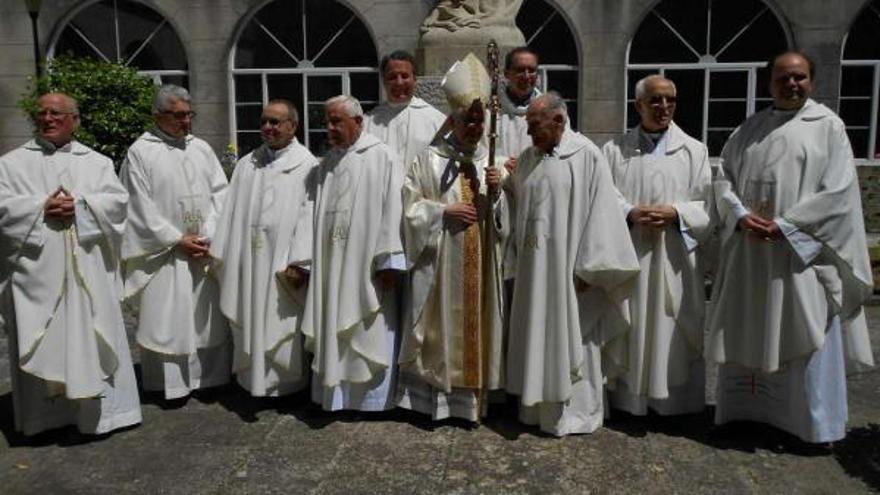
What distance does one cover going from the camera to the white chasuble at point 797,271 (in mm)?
4117

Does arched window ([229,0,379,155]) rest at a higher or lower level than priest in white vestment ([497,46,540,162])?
higher

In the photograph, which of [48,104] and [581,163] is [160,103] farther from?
[581,163]

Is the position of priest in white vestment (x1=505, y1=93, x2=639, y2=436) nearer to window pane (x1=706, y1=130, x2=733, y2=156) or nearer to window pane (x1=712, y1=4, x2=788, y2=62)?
window pane (x1=706, y1=130, x2=733, y2=156)

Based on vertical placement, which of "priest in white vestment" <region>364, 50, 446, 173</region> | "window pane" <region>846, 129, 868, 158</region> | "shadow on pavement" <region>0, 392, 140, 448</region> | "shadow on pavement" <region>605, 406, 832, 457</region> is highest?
"priest in white vestment" <region>364, 50, 446, 173</region>

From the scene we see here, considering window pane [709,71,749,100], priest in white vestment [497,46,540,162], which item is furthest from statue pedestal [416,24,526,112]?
window pane [709,71,749,100]

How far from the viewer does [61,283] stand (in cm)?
437

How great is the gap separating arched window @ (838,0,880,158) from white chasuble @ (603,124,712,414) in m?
9.20

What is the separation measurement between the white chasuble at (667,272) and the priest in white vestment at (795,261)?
7.1 inches

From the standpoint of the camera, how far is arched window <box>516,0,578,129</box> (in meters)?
12.5

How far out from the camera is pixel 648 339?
4.56 m

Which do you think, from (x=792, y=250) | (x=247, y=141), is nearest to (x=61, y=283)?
(x=792, y=250)

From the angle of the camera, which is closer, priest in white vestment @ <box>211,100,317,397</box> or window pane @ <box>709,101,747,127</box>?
priest in white vestment @ <box>211,100,317,397</box>

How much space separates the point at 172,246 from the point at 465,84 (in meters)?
2.18

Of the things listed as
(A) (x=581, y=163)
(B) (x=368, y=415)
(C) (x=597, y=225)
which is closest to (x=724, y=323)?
(C) (x=597, y=225)
